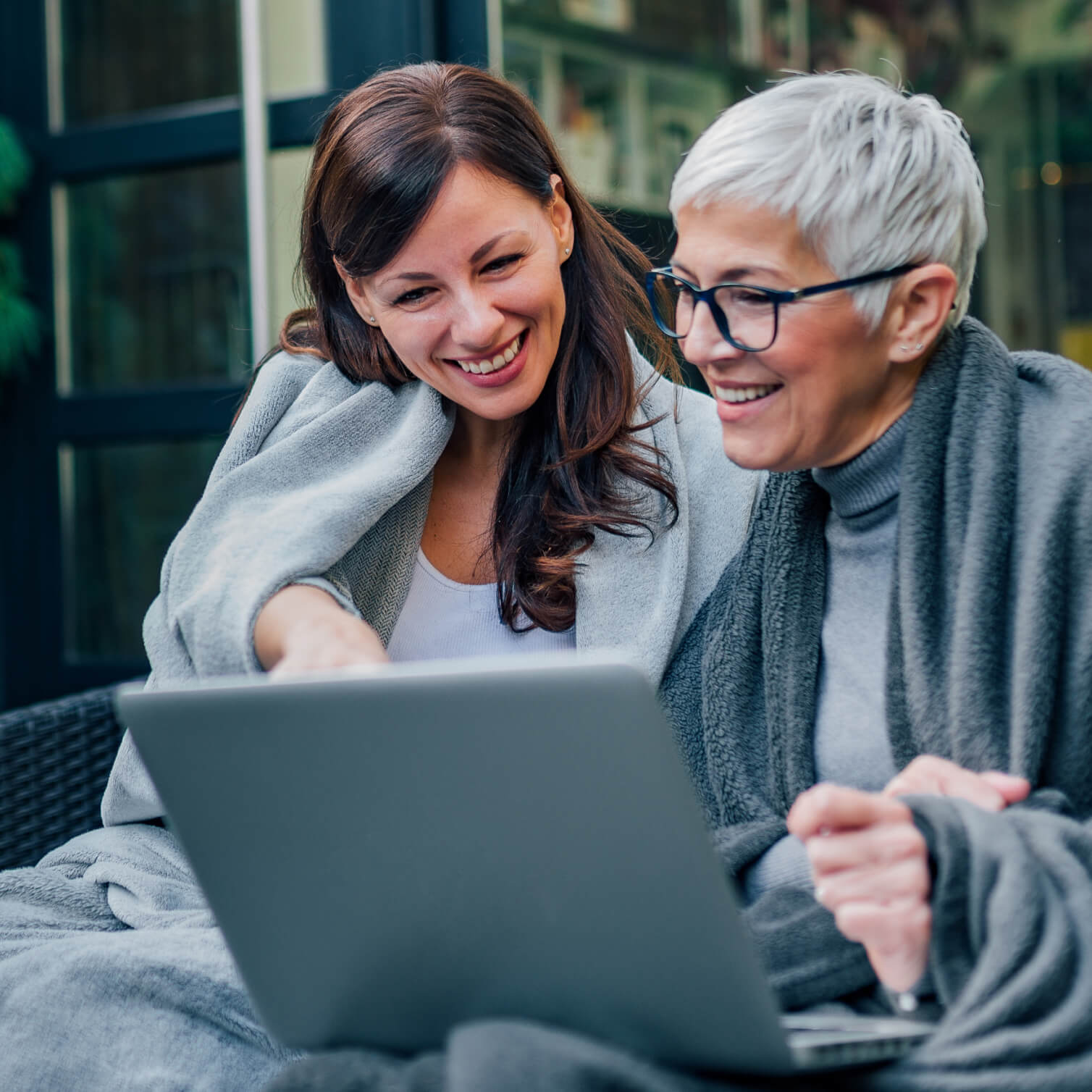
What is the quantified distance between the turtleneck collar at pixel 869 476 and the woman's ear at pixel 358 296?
1.86 ft

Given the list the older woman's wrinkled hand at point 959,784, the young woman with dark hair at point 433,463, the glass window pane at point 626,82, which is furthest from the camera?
the glass window pane at point 626,82

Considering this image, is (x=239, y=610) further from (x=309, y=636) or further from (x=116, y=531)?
(x=116, y=531)

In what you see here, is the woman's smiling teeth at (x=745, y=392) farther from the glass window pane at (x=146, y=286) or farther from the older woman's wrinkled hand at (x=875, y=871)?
the glass window pane at (x=146, y=286)

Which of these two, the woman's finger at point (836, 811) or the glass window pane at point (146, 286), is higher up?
the glass window pane at point (146, 286)

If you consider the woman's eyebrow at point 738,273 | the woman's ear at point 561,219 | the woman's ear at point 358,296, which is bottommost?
the woman's eyebrow at point 738,273

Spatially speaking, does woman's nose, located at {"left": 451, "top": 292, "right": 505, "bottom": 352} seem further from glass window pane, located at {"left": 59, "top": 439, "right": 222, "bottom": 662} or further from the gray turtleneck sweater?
glass window pane, located at {"left": 59, "top": 439, "right": 222, "bottom": 662}

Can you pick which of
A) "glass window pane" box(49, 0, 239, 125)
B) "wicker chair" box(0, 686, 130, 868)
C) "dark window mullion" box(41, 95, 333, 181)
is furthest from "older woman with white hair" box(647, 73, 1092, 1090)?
"glass window pane" box(49, 0, 239, 125)

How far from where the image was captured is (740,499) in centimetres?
150

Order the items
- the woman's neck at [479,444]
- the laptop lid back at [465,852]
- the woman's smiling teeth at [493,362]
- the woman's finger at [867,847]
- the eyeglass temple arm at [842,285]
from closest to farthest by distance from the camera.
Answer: the laptop lid back at [465,852] < the woman's finger at [867,847] < the eyeglass temple arm at [842,285] < the woman's smiling teeth at [493,362] < the woman's neck at [479,444]

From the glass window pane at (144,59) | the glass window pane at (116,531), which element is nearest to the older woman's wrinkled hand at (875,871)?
the glass window pane at (116,531)

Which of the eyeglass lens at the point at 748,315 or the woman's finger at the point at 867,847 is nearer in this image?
the woman's finger at the point at 867,847

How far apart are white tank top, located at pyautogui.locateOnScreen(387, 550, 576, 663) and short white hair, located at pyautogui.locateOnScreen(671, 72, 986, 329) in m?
0.55

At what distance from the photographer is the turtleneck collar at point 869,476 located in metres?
1.14

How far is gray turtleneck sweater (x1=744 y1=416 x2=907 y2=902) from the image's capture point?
3.74ft
